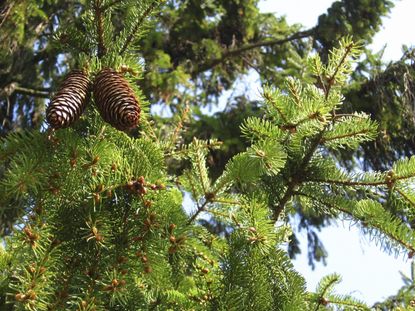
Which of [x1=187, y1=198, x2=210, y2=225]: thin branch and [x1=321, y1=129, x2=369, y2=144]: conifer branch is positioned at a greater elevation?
[x1=321, y1=129, x2=369, y2=144]: conifer branch

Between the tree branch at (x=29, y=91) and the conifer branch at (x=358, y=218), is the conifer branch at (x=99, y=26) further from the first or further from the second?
the tree branch at (x=29, y=91)

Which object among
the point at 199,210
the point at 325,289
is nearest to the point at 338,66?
the point at 199,210

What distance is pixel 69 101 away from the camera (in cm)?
120

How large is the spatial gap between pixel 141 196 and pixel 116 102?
23 cm

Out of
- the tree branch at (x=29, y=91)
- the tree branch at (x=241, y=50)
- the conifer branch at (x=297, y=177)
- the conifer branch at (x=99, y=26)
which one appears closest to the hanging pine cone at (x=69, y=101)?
the conifer branch at (x=99, y=26)

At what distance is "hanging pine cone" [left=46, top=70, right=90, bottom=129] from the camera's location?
1.16 meters

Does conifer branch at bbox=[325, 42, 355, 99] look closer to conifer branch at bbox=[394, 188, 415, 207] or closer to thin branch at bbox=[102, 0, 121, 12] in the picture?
conifer branch at bbox=[394, 188, 415, 207]

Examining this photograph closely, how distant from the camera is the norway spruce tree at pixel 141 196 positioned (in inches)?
47.4

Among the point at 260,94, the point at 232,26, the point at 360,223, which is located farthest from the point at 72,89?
the point at 232,26

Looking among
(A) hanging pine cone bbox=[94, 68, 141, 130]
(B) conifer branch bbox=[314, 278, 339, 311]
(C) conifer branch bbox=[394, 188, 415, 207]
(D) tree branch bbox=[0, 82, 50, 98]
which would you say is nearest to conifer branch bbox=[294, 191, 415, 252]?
(C) conifer branch bbox=[394, 188, 415, 207]

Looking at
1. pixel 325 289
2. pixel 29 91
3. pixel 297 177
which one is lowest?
pixel 325 289

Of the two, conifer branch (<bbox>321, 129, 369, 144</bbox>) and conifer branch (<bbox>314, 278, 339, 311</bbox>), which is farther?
conifer branch (<bbox>314, 278, 339, 311</bbox>)

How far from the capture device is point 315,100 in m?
1.35

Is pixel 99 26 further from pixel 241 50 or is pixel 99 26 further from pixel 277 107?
pixel 241 50
